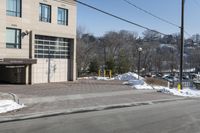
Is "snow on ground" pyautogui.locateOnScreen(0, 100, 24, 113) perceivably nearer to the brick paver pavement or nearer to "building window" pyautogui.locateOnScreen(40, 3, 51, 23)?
the brick paver pavement

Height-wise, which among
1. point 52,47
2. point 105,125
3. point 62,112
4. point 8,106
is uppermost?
point 52,47

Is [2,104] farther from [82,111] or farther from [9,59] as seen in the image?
[9,59]

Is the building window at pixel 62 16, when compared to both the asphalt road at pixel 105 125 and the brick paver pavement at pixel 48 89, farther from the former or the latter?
the asphalt road at pixel 105 125

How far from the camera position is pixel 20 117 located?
1457 centimetres

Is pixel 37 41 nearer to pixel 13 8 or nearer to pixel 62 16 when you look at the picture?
pixel 13 8

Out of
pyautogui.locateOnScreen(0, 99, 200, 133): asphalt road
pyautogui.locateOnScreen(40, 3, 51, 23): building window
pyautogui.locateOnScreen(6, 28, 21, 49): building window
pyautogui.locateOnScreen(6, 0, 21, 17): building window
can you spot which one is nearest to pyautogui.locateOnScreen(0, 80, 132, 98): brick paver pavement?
pyautogui.locateOnScreen(6, 28, 21, 49): building window

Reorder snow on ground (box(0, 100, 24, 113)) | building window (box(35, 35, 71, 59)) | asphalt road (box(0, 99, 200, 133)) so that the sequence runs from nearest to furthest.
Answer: asphalt road (box(0, 99, 200, 133)) < snow on ground (box(0, 100, 24, 113)) < building window (box(35, 35, 71, 59))

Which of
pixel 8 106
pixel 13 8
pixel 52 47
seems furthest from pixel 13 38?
pixel 8 106

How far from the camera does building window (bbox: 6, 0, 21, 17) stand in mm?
29797

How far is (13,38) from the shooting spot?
30203 mm

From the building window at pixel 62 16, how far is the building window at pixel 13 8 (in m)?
5.17

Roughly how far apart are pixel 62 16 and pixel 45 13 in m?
2.52

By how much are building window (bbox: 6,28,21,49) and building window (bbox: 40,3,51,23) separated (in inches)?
130

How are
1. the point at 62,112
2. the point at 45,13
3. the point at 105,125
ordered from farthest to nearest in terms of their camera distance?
the point at 45,13, the point at 62,112, the point at 105,125
